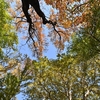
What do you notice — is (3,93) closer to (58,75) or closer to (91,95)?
(58,75)

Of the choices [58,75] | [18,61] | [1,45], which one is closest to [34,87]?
[58,75]

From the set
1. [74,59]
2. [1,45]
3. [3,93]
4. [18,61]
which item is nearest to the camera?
[3,93]

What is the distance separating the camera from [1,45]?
14289 millimetres

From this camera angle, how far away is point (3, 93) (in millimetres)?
8766

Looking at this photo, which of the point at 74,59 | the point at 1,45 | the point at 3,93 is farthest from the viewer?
the point at 74,59

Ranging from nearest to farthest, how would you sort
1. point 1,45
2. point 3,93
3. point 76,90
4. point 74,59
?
point 3,93, point 1,45, point 74,59, point 76,90

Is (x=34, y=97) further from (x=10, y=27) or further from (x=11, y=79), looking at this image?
(x=11, y=79)

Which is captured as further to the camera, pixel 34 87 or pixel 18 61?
pixel 34 87

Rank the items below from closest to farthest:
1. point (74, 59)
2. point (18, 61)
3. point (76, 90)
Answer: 1. point (18, 61)
2. point (74, 59)
3. point (76, 90)

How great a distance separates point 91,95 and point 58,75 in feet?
13.0

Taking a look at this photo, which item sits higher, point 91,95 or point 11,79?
point 91,95

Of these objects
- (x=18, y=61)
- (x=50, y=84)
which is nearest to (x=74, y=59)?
(x=50, y=84)

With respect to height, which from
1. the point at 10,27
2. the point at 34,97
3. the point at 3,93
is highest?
the point at 10,27

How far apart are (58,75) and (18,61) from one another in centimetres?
331
